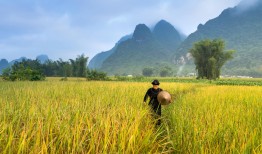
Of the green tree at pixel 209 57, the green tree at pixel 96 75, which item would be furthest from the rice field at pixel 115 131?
the green tree at pixel 209 57

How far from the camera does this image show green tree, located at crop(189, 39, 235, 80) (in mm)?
56094

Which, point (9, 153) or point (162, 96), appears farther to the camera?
point (162, 96)

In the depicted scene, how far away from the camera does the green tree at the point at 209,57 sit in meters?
56.1

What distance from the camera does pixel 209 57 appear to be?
59062 mm

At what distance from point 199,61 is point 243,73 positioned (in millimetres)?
95473

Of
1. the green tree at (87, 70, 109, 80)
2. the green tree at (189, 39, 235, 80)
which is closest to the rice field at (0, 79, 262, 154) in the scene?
the green tree at (87, 70, 109, 80)

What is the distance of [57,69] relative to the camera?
90.1m

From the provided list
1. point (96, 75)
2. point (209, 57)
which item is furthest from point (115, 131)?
point (209, 57)

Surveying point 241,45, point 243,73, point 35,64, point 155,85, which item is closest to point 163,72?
point 243,73

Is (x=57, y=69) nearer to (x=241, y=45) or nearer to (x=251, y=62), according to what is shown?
(x=251, y=62)

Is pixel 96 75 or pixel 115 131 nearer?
pixel 115 131

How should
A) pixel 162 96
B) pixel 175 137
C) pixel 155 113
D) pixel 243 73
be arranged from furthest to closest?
pixel 243 73, pixel 155 113, pixel 162 96, pixel 175 137

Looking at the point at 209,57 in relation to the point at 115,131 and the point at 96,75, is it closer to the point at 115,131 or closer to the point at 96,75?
the point at 96,75

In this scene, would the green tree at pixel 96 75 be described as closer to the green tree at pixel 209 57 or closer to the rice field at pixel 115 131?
the green tree at pixel 209 57
